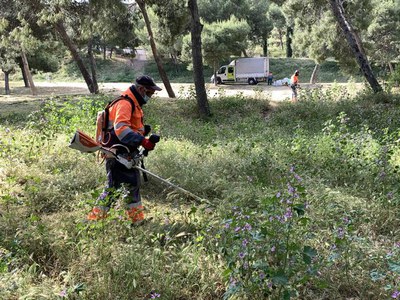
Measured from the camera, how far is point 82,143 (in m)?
4.00

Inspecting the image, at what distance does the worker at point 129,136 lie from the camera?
4.02m

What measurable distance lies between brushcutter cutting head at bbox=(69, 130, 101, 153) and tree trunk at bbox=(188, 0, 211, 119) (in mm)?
9032

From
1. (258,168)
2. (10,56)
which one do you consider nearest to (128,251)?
(258,168)

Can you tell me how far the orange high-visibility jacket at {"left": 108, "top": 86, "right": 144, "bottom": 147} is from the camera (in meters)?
3.99

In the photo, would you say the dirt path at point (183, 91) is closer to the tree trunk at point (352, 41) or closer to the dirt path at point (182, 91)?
the dirt path at point (182, 91)

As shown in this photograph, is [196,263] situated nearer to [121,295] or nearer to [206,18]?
[121,295]

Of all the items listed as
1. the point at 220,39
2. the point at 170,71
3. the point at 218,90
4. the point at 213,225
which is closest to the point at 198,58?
the point at 218,90

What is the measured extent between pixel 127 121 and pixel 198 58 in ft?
30.3

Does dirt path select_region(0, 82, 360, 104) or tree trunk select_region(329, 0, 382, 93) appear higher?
tree trunk select_region(329, 0, 382, 93)

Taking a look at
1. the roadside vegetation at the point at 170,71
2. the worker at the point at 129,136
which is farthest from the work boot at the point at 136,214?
the roadside vegetation at the point at 170,71

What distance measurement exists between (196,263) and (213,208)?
125 centimetres

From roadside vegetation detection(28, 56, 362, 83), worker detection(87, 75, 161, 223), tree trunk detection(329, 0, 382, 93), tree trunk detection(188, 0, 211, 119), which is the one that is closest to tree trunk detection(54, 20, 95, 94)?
tree trunk detection(188, 0, 211, 119)

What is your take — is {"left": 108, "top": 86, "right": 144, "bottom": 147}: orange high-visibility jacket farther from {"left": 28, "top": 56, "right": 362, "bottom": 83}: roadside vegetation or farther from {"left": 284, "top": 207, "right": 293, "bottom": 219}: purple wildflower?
{"left": 28, "top": 56, "right": 362, "bottom": 83}: roadside vegetation

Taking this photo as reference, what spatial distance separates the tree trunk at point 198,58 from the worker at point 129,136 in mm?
8656
